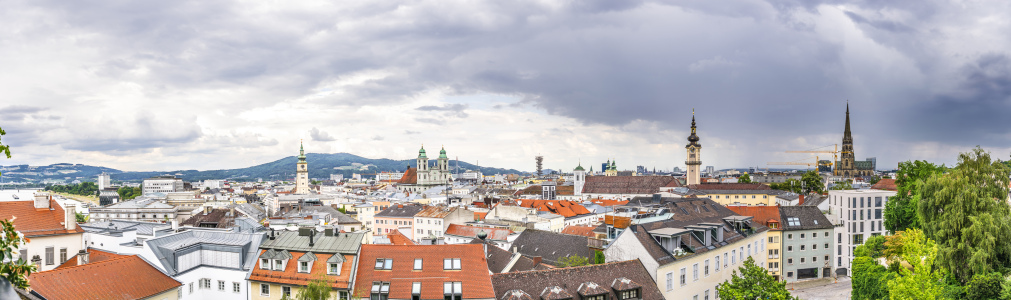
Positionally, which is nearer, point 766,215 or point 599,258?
point 599,258

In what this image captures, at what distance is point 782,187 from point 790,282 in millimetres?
83163

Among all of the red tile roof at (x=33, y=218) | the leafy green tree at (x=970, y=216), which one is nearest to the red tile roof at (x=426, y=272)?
the red tile roof at (x=33, y=218)

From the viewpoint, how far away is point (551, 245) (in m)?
53.7

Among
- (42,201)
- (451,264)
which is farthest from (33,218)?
(451,264)

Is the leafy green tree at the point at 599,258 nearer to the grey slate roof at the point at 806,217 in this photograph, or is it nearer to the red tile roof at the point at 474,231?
the red tile roof at the point at 474,231

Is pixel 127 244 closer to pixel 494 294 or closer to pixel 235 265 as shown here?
pixel 235 265

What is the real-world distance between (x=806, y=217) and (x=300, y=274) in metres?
57.4

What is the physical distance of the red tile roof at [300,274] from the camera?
3297cm

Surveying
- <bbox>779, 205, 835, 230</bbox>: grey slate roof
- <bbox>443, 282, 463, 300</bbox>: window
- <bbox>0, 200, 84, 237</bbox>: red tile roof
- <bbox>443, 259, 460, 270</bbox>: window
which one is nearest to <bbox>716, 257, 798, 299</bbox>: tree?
<bbox>443, 282, 463, 300</bbox>: window

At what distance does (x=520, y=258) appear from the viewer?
→ 44344 millimetres

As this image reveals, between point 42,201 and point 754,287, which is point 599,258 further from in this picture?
point 42,201

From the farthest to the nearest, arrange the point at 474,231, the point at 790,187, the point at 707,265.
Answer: the point at 790,187
the point at 474,231
the point at 707,265

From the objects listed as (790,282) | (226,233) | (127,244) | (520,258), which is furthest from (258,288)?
(790,282)

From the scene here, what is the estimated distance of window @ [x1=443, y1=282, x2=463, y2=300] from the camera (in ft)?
105
